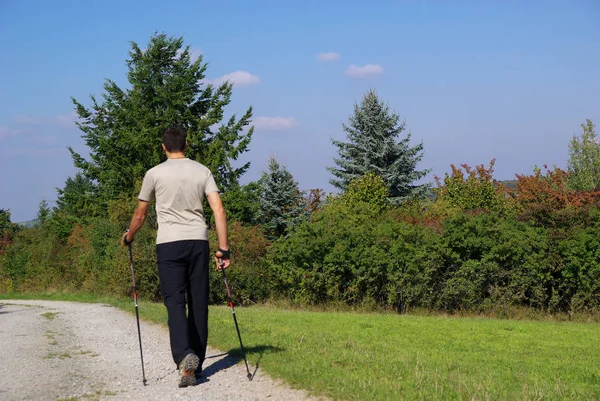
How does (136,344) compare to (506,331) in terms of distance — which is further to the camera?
(506,331)

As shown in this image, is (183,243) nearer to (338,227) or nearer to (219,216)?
(219,216)

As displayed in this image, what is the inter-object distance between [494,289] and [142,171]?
1023 inches

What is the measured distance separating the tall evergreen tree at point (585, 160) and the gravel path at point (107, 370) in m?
57.7

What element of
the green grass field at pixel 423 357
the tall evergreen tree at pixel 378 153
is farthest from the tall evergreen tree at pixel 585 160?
the green grass field at pixel 423 357

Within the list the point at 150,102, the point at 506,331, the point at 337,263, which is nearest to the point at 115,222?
the point at 337,263

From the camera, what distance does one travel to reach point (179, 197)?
22.0ft

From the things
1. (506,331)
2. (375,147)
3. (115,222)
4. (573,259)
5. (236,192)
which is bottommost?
(506,331)

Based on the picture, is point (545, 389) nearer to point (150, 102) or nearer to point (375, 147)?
point (150, 102)

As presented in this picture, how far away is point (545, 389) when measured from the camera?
22.8 feet

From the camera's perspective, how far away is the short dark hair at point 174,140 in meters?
6.99

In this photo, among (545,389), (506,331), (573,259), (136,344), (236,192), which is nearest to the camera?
(545,389)

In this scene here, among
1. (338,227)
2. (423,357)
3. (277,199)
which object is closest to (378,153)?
(277,199)

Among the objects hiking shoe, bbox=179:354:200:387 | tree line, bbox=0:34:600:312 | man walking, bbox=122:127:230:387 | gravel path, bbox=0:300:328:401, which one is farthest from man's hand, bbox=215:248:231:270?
tree line, bbox=0:34:600:312

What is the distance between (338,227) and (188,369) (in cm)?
1582
